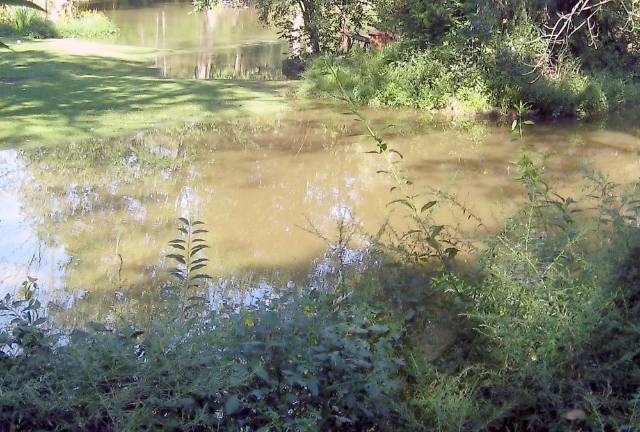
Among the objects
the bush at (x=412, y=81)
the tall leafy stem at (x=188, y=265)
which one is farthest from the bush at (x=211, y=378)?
the bush at (x=412, y=81)

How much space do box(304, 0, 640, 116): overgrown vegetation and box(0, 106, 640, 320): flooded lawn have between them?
0.99 meters

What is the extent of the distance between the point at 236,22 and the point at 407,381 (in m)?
27.6

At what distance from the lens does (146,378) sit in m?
2.82

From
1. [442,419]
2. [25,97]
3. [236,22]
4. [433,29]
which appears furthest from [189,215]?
[236,22]

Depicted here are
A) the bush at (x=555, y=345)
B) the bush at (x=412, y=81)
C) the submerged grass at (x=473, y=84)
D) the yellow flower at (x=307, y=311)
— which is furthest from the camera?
the bush at (x=412, y=81)

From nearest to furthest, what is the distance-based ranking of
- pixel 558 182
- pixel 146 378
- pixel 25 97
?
pixel 146 378 < pixel 558 182 < pixel 25 97

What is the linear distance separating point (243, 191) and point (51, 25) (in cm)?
1682

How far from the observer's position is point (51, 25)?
21.8 metres

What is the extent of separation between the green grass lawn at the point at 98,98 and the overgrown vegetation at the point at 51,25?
4.53 metres

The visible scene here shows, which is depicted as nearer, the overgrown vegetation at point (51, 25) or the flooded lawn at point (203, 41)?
the flooded lawn at point (203, 41)

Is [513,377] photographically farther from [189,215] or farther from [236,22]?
[236,22]

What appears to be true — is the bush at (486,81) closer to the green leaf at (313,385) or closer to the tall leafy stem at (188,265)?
the tall leafy stem at (188,265)

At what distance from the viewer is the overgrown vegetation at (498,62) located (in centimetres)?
1212

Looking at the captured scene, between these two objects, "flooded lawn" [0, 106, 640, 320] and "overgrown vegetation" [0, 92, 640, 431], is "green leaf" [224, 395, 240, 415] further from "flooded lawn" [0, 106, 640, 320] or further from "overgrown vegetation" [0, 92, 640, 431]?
"flooded lawn" [0, 106, 640, 320]
